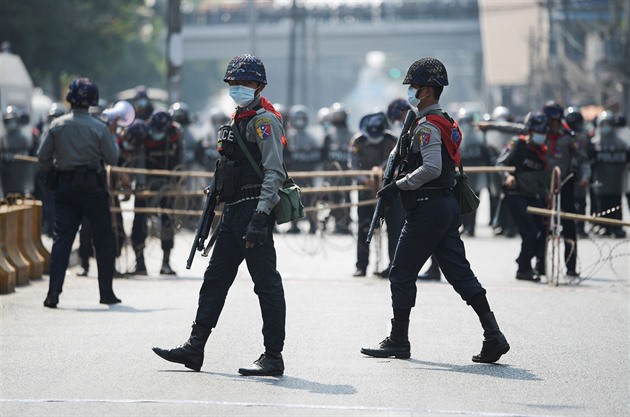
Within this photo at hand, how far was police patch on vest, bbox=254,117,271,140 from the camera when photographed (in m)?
8.36

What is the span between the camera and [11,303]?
484 inches

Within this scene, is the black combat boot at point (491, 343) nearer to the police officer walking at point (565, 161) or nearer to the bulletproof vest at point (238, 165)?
the bulletproof vest at point (238, 165)

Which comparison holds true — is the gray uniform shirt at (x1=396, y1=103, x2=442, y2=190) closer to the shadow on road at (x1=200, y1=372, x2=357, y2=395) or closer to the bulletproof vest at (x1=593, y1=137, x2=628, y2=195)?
the shadow on road at (x1=200, y1=372, x2=357, y2=395)

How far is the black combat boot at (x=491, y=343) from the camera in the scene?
9.01 metres

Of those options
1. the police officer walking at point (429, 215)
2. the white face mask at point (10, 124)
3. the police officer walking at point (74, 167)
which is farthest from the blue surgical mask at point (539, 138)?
the white face mask at point (10, 124)

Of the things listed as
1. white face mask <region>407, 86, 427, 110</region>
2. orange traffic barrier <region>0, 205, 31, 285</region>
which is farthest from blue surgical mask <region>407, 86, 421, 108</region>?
orange traffic barrier <region>0, 205, 31, 285</region>

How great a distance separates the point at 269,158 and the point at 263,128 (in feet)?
0.58

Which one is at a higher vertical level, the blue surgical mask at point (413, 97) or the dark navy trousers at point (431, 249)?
the blue surgical mask at point (413, 97)

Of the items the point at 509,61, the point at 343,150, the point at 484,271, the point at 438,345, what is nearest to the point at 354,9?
the point at 509,61

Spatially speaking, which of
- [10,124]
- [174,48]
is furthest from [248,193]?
[174,48]

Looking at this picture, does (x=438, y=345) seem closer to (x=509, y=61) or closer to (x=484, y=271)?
(x=484, y=271)

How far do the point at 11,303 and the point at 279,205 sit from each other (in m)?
4.53

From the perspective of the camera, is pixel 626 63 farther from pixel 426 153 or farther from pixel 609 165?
pixel 426 153

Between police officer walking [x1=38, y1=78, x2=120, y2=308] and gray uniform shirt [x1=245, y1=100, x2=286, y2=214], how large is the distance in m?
3.83
